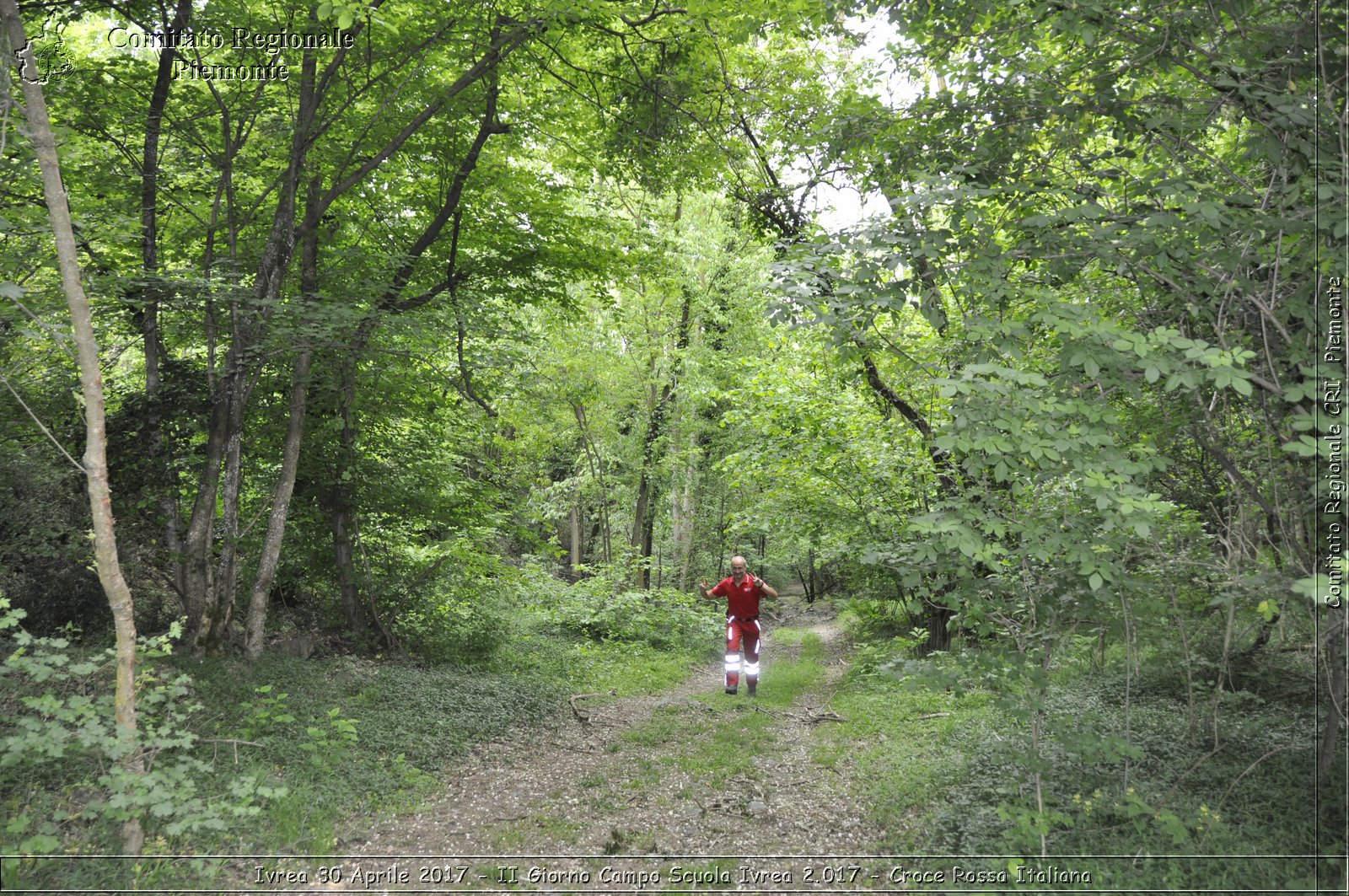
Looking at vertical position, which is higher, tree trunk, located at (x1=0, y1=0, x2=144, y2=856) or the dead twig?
tree trunk, located at (x1=0, y1=0, x2=144, y2=856)

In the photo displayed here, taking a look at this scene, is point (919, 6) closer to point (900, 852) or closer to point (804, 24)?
point (804, 24)

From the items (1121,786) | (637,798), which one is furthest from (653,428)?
(1121,786)

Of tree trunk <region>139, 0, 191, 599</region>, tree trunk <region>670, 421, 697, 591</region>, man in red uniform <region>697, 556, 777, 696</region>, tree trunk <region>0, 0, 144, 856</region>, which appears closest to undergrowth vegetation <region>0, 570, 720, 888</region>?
tree trunk <region>0, 0, 144, 856</region>

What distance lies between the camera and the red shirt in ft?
32.0

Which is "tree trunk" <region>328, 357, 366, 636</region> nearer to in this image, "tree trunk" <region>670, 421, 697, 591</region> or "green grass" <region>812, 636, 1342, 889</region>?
"green grass" <region>812, 636, 1342, 889</region>

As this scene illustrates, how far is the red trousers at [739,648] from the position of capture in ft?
32.4

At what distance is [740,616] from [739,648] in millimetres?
584

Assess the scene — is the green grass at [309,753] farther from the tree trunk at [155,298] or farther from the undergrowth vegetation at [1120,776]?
the undergrowth vegetation at [1120,776]

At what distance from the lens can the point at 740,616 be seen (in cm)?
978

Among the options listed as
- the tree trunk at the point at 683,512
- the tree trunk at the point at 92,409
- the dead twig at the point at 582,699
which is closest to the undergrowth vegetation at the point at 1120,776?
the dead twig at the point at 582,699

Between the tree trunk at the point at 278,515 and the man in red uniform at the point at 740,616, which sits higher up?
the tree trunk at the point at 278,515

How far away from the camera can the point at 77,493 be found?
813cm

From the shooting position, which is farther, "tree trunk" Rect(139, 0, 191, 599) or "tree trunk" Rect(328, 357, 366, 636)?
"tree trunk" Rect(328, 357, 366, 636)

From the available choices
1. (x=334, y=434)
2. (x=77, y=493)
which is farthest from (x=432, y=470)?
(x=77, y=493)
